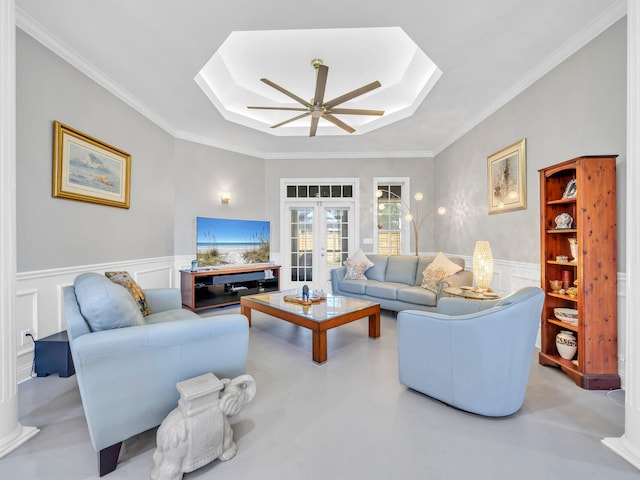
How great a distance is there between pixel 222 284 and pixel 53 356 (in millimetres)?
2566

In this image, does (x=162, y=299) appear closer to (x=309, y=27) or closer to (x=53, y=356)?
(x=53, y=356)

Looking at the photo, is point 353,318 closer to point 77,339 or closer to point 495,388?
point 495,388

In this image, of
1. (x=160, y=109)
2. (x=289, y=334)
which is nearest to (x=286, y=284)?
(x=289, y=334)

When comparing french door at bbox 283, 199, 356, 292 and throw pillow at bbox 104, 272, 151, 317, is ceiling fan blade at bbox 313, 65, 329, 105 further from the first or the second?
french door at bbox 283, 199, 356, 292

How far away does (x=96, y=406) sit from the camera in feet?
4.50

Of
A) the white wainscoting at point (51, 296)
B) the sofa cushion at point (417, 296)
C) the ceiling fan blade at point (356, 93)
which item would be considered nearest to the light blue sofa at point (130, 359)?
the white wainscoting at point (51, 296)

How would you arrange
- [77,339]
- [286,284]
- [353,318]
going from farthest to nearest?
[286,284] → [353,318] → [77,339]

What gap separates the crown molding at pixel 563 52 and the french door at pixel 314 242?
3.24 m

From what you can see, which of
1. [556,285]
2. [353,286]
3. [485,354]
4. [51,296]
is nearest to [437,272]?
[353,286]

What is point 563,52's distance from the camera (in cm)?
277

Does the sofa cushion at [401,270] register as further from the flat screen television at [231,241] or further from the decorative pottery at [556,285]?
the flat screen television at [231,241]

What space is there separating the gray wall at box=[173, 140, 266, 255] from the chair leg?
390cm

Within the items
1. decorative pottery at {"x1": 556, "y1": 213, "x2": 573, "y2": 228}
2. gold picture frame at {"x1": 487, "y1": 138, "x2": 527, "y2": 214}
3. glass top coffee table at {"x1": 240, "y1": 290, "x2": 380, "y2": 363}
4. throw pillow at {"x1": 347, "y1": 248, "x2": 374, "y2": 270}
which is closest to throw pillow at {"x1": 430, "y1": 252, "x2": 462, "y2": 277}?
gold picture frame at {"x1": 487, "y1": 138, "x2": 527, "y2": 214}

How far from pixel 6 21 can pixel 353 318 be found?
337 centimetres
